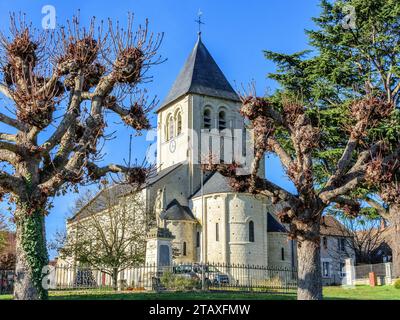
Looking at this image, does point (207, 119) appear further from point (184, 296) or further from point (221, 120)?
point (184, 296)

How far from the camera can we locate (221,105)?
50.0 meters

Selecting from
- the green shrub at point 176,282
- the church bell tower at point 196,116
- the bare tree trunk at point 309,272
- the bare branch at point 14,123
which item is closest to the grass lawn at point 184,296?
the green shrub at point 176,282

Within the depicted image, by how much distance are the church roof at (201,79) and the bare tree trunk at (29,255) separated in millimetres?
37702

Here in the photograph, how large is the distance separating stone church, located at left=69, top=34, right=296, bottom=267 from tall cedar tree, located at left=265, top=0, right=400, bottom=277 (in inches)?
441

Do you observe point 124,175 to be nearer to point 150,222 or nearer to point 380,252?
point 150,222

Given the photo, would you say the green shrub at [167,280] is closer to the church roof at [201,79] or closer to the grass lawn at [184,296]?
the grass lawn at [184,296]

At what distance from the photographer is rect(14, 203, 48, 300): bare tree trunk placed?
1093cm

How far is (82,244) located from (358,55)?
62.6 ft

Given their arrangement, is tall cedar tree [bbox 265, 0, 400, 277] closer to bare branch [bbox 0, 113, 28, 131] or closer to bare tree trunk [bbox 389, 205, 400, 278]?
bare tree trunk [bbox 389, 205, 400, 278]

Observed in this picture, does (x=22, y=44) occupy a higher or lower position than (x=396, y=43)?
lower

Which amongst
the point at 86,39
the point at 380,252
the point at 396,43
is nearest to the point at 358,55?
the point at 396,43

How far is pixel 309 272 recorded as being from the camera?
466 inches

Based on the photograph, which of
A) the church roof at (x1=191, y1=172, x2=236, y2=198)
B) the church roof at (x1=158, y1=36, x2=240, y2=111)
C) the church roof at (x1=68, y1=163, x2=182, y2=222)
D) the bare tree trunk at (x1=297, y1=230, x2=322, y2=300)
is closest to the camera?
the bare tree trunk at (x1=297, y1=230, x2=322, y2=300)

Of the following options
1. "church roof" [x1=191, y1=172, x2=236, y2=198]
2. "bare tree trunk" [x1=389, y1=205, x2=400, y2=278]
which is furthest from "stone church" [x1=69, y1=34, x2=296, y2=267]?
"bare tree trunk" [x1=389, y1=205, x2=400, y2=278]
